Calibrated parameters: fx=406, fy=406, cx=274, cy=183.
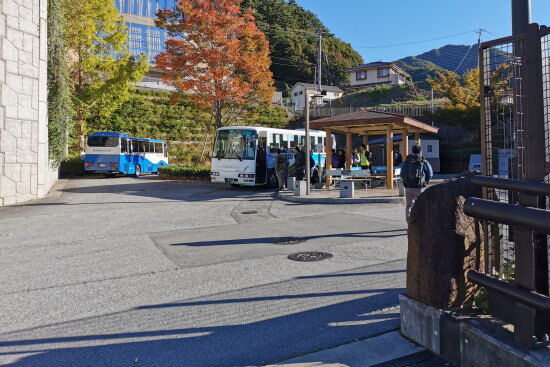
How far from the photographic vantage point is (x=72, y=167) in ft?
85.0

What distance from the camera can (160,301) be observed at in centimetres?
454

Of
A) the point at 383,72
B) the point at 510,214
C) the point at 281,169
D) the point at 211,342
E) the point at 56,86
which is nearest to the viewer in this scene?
the point at 510,214

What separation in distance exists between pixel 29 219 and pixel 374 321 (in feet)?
34.3

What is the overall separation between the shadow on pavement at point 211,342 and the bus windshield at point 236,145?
14576 mm

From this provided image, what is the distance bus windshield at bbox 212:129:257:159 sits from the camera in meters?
18.4

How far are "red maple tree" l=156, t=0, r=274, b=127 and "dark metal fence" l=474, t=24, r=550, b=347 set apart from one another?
20.0 m

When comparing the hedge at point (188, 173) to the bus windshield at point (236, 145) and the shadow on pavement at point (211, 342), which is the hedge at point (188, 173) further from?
the shadow on pavement at point (211, 342)

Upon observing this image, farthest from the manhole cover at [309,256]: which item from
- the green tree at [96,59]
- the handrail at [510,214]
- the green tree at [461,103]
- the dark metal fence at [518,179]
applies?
the green tree at [461,103]

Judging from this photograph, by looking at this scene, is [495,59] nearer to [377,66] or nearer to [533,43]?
[533,43]

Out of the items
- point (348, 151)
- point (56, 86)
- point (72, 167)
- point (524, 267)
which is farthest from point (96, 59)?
point (524, 267)

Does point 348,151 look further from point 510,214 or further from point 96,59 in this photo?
point 510,214

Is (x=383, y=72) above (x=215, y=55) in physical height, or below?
above

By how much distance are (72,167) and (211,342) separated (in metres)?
25.8

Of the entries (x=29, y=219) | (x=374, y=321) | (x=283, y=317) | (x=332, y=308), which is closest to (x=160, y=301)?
(x=283, y=317)
